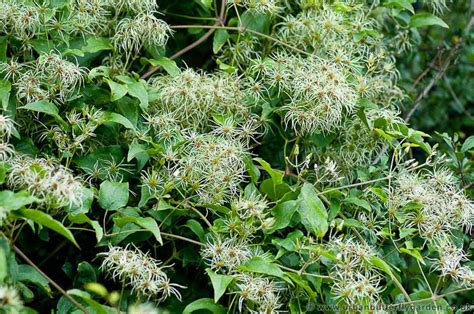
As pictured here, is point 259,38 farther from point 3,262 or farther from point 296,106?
point 3,262

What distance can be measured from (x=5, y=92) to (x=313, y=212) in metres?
0.67

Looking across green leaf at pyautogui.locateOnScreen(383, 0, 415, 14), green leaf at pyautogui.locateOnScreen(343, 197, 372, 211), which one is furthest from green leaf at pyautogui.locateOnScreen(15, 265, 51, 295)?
green leaf at pyautogui.locateOnScreen(383, 0, 415, 14)

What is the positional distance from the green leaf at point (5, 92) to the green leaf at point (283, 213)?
0.58 m

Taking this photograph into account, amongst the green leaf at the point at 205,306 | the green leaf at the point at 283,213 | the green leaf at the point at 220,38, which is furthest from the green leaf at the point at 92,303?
the green leaf at the point at 220,38

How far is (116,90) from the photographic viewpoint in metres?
1.63

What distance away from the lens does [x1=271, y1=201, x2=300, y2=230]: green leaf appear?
1.53 meters

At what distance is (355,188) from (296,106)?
0.27 metres

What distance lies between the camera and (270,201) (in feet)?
5.41

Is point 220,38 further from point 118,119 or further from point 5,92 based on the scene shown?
point 5,92

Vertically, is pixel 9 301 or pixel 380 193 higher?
pixel 9 301

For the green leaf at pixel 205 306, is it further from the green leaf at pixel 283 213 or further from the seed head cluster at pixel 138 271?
the green leaf at pixel 283 213

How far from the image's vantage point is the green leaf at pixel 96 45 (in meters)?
1.73

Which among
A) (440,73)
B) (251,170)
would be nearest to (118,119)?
(251,170)

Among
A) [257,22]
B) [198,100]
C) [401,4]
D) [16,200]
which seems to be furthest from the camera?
[401,4]
